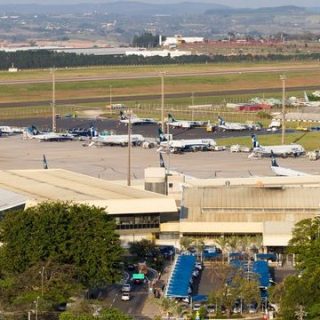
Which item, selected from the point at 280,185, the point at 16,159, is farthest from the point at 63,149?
the point at 280,185

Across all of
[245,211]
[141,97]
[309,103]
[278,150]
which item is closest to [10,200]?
[245,211]

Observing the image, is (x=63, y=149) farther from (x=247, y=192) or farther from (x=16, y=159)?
(x=247, y=192)

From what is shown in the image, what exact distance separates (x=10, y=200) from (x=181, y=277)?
1241 cm

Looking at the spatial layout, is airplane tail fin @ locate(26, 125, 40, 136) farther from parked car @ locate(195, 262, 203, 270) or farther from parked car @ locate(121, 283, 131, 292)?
parked car @ locate(121, 283, 131, 292)

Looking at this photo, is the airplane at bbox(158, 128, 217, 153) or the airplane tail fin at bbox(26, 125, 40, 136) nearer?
the airplane at bbox(158, 128, 217, 153)

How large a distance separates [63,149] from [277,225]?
50907 mm

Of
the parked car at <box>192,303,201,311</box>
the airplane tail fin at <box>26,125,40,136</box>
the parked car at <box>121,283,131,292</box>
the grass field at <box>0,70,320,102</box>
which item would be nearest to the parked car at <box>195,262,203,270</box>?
the parked car at <box>121,283,131,292</box>

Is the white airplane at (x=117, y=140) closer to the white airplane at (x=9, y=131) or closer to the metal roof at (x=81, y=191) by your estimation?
the white airplane at (x=9, y=131)

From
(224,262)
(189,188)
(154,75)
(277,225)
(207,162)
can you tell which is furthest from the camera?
(154,75)

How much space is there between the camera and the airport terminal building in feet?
206

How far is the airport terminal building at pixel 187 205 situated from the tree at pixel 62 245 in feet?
20.4

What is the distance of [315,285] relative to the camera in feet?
156

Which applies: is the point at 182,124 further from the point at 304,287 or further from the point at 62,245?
the point at 304,287

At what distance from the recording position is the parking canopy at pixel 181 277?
174ft
